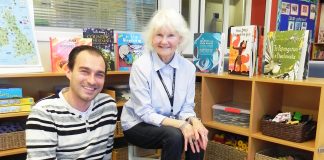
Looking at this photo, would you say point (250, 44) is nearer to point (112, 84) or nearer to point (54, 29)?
point (112, 84)

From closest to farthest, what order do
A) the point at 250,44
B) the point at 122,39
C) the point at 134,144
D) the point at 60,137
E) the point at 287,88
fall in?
the point at 60,137 → the point at 134,144 → the point at 250,44 → the point at 287,88 → the point at 122,39

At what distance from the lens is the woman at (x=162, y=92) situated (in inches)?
54.6

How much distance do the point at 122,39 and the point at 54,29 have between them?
1.60 ft

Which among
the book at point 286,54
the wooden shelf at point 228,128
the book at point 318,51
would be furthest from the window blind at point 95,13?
the book at point 318,51

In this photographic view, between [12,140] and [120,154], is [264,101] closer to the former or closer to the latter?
[120,154]

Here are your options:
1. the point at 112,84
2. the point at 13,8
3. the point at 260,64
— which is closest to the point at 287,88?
the point at 260,64

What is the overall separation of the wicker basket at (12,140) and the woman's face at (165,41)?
0.92 metres

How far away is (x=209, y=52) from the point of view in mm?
2012

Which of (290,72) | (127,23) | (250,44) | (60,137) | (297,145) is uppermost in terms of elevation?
(127,23)

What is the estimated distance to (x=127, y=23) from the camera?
95.0 inches

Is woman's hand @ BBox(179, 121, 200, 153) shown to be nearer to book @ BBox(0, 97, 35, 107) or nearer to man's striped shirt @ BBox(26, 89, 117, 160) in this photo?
man's striped shirt @ BBox(26, 89, 117, 160)

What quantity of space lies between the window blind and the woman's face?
0.85 meters

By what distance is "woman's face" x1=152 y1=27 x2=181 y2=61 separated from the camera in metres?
1.53

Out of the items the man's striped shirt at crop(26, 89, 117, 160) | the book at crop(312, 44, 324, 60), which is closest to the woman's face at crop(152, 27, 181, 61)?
the man's striped shirt at crop(26, 89, 117, 160)
